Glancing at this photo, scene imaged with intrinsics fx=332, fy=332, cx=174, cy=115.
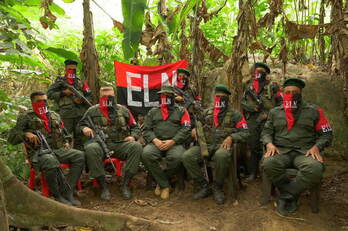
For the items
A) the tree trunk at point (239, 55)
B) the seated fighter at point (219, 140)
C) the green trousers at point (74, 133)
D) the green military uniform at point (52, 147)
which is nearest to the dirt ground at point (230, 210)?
the seated fighter at point (219, 140)

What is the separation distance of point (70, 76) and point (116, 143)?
1.51 meters

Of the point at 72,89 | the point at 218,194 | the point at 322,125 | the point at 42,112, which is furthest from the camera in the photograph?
the point at 72,89

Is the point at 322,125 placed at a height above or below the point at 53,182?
above

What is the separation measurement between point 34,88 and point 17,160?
2975 millimetres

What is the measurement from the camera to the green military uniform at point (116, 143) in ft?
15.8

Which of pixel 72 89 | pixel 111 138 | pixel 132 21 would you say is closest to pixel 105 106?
pixel 111 138

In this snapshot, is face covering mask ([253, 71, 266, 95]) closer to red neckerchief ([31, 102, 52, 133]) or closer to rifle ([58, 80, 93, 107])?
rifle ([58, 80, 93, 107])

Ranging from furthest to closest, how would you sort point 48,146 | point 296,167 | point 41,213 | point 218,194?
point 218,194
point 48,146
point 296,167
point 41,213

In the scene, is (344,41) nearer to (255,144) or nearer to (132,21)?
(255,144)

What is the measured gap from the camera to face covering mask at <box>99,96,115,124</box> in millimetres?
5316

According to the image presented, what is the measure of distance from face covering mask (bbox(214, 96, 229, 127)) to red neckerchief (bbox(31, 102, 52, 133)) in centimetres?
245

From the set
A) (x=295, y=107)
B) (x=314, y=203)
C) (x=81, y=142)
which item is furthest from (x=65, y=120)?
(x=314, y=203)

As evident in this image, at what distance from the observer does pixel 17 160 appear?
531cm

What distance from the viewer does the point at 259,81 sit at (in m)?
5.40
